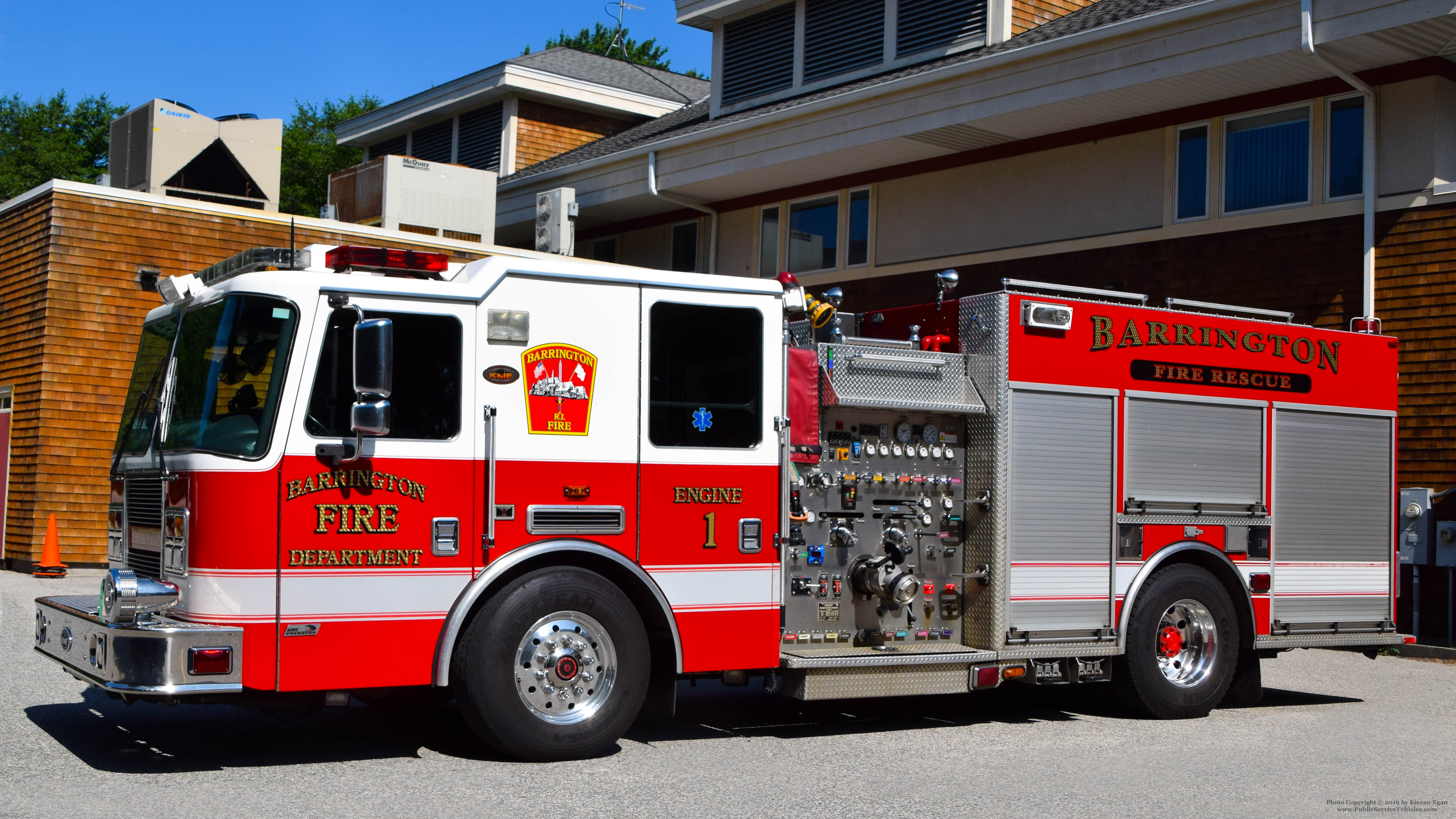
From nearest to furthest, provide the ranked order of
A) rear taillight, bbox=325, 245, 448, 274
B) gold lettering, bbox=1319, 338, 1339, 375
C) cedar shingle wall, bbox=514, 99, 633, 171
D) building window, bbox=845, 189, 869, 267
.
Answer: rear taillight, bbox=325, 245, 448, 274 < gold lettering, bbox=1319, 338, 1339, 375 < building window, bbox=845, 189, 869, 267 < cedar shingle wall, bbox=514, 99, 633, 171

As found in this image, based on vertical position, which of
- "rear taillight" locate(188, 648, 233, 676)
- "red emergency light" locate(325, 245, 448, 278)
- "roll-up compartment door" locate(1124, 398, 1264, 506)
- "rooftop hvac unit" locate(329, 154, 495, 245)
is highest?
"rooftop hvac unit" locate(329, 154, 495, 245)

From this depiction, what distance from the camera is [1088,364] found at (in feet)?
29.6

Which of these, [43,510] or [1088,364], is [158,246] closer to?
[43,510]

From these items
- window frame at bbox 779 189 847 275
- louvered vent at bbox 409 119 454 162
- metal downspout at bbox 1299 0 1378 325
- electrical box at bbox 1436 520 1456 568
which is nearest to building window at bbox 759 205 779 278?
window frame at bbox 779 189 847 275

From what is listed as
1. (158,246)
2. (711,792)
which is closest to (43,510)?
(158,246)

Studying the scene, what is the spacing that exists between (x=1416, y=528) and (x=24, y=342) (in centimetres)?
1632

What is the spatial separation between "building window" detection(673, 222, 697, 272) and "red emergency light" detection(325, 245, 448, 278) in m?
14.2

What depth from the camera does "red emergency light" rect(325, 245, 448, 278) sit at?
6.96 metres

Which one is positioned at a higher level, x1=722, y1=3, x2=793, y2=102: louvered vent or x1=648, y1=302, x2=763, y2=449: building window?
x1=722, y1=3, x2=793, y2=102: louvered vent

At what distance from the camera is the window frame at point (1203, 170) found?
14.7 meters

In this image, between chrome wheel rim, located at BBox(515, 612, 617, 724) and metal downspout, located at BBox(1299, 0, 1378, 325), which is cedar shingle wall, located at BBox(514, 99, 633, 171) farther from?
chrome wheel rim, located at BBox(515, 612, 617, 724)

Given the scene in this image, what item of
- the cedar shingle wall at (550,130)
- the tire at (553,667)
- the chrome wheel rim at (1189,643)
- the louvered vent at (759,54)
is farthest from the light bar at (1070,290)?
the cedar shingle wall at (550,130)

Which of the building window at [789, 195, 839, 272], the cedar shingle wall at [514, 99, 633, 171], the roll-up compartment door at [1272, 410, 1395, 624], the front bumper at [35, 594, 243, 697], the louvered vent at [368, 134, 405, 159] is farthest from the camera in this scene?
the louvered vent at [368, 134, 405, 159]

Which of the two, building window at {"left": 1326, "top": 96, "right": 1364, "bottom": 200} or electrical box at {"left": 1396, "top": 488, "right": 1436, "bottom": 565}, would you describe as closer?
electrical box at {"left": 1396, "top": 488, "right": 1436, "bottom": 565}
